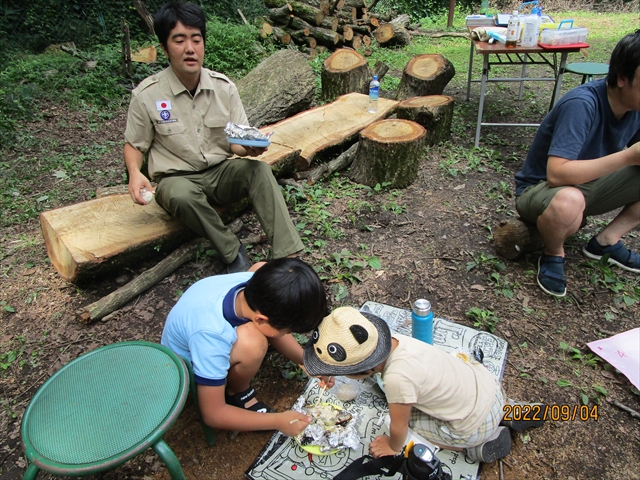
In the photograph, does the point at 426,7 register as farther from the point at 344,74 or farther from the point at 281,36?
the point at 344,74

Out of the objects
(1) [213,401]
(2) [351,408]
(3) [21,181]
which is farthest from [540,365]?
(3) [21,181]

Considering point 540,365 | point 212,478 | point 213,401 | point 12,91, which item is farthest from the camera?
point 12,91

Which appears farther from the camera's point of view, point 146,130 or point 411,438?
point 146,130

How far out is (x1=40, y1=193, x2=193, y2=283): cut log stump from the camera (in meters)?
2.49

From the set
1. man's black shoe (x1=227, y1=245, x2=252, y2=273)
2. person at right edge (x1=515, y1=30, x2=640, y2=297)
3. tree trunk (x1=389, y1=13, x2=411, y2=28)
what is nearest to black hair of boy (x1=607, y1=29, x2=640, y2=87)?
person at right edge (x1=515, y1=30, x2=640, y2=297)

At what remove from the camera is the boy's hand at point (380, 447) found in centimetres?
167

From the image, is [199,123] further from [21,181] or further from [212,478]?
[21,181]

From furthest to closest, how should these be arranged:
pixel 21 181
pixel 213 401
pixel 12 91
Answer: pixel 12 91 → pixel 21 181 → pixel 213 401

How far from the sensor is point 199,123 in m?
2.80

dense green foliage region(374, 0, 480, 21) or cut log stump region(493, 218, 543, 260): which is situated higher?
dense green foliage region(374, 0, 480, 21)

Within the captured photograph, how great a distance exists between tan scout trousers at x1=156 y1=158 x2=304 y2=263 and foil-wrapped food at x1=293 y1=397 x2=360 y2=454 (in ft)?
3.34

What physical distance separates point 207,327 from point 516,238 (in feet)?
6.92

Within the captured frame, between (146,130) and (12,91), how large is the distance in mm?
4208
